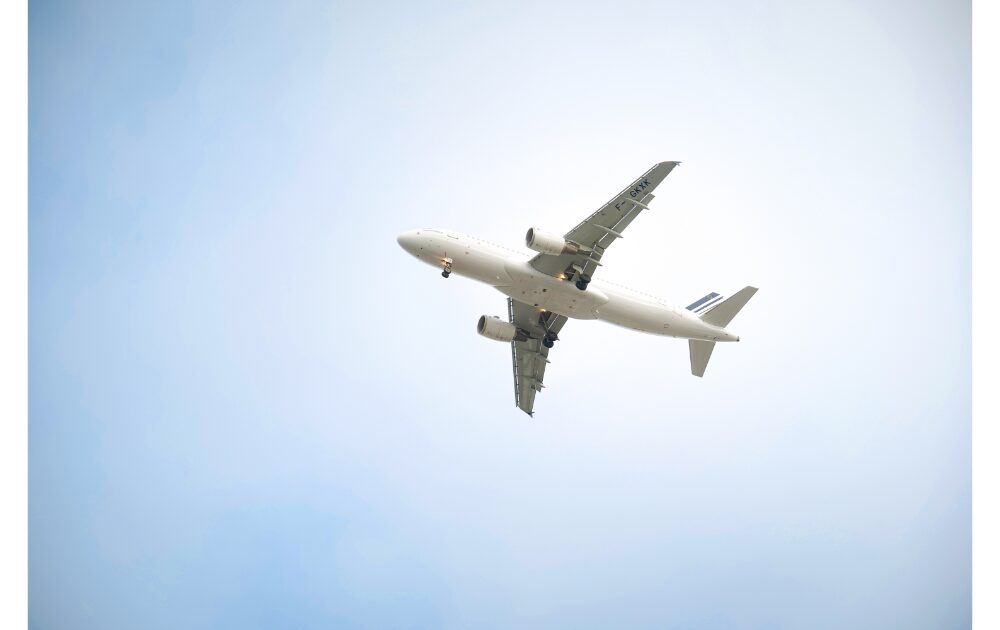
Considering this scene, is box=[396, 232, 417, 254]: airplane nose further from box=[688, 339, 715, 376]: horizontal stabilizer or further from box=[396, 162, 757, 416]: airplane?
box=[688, 339, 715, 376]: horizontal stabilizer

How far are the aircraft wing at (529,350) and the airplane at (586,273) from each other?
5.40 m

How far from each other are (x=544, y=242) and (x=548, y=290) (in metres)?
3.57

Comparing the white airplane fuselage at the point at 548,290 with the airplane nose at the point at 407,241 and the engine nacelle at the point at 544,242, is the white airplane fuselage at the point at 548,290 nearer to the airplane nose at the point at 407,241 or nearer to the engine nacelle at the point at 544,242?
the airplane nose at the point at 407,241

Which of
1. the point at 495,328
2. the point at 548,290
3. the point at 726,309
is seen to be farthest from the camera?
the point at 495,328

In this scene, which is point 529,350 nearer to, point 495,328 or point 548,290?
point 495,328

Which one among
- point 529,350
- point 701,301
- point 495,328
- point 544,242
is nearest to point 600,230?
point 544,242

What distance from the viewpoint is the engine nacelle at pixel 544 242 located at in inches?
1551

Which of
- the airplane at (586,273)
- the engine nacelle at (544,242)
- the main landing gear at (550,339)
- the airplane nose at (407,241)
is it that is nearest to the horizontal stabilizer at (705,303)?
the airplane at (586,273)

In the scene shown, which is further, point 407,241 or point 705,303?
point 705,303

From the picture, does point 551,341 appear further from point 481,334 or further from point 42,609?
point 42,609

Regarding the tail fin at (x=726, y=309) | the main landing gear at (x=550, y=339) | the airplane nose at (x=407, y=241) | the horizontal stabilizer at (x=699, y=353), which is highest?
the airplane nose at (x=407, y=241)

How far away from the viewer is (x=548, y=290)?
1652 inches

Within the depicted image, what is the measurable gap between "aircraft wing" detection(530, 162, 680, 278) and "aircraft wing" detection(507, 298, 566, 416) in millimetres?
7799

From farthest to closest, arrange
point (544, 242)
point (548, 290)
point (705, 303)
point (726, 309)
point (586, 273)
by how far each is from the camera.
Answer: point (705, 303) → point (726, 309) → point (548, 290) → point (586, 273) → point (544, 242)
